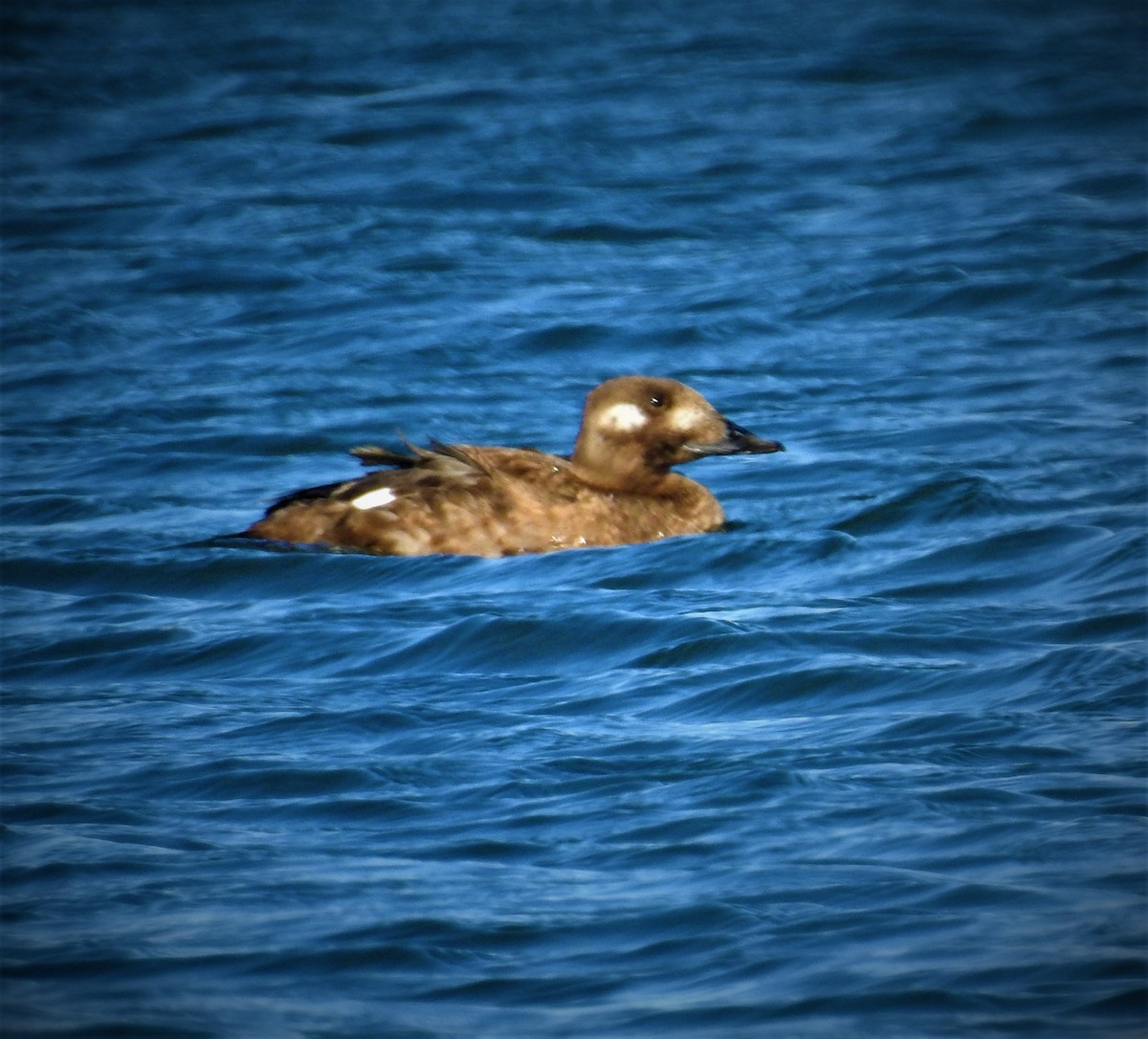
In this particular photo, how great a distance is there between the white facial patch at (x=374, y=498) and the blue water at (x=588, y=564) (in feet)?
0.72

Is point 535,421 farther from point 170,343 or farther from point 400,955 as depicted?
point 400,955

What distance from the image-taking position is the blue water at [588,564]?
489cm

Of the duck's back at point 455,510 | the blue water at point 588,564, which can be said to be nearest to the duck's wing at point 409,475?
the duck's back at point 455,510

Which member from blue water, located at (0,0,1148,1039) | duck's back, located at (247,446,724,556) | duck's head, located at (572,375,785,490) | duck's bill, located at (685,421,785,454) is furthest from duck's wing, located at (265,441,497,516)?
duck's bill, located at (685,421,785,454)

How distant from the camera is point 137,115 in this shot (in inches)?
676

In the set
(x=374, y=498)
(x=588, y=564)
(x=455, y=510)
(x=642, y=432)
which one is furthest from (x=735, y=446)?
(x=374, y=498)

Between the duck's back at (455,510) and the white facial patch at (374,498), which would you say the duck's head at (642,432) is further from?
the white facial patch at (374,498)

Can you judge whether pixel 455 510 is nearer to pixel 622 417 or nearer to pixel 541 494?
pixel 541 494

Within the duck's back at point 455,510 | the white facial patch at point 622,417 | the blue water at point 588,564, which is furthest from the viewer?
the white facial patch at point 622,417

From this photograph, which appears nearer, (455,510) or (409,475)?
(455,510)

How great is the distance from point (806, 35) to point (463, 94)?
10.7ft

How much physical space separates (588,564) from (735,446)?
86 centimetres

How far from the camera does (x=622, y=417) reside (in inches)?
340

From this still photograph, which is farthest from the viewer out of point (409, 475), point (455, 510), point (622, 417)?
point (622, 417)
